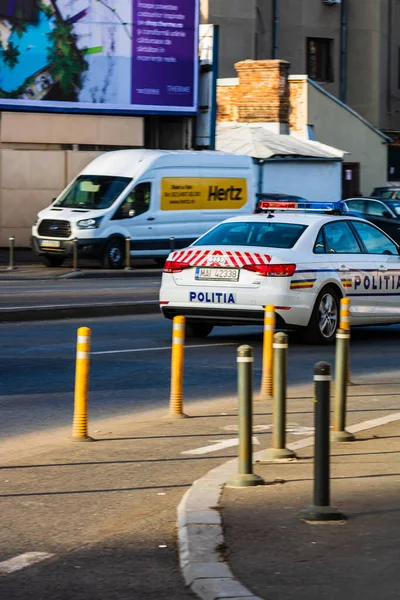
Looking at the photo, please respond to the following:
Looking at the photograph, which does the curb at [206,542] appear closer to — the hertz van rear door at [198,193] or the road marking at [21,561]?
the road marking at [21,561]

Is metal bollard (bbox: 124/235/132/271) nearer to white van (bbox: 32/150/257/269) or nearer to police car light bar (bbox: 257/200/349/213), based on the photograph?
white van (bbox: 32/150/257/269)

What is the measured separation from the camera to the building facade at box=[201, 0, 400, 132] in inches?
2173

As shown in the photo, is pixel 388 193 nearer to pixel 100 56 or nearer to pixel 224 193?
pixel 100 56

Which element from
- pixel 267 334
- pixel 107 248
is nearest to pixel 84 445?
pixel 267 334

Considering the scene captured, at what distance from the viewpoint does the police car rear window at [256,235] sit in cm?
1598

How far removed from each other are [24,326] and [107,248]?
12.1 meters

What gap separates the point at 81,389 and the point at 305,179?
36.2 m

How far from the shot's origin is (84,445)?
9539 mm

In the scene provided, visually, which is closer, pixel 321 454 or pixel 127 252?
pixel 321 454

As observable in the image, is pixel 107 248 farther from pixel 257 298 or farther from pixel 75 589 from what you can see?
pixel 75 589

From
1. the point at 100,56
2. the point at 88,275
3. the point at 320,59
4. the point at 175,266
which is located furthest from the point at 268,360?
the point at 320,59

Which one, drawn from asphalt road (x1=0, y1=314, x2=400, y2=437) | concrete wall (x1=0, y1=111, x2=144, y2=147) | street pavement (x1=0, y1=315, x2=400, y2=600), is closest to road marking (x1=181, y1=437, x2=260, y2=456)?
street pavement (x1=0, y1=315, x2=400, y2=600)

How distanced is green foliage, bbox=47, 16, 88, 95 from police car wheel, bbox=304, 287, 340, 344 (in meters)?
22.7

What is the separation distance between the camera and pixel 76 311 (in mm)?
20078
